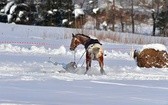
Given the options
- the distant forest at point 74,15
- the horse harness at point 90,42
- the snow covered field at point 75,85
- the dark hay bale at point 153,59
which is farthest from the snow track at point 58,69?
the distant forest at point 74,15

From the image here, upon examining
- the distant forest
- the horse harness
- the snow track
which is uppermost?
the distant forest

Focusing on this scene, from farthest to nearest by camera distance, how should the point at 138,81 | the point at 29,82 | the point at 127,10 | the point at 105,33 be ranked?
the point at 127,10, the point at 105,33, the point at 138,81, the point at 29,82

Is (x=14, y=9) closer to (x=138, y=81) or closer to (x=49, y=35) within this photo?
(x=49, y=35)

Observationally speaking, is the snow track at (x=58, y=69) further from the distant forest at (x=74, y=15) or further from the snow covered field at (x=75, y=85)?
the distant forest at (x=74, y=15)

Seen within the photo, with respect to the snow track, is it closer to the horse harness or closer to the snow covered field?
the snow covered field

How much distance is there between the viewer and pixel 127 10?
5497 cm

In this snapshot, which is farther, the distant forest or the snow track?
the distant forest

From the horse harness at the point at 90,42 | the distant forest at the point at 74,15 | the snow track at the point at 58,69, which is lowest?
the snow track at the point at 58,69

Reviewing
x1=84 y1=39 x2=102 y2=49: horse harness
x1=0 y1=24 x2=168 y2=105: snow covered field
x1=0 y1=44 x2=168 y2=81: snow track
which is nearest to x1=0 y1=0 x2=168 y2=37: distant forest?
x1=0 y1=44 x2=168 y2=81: snow track

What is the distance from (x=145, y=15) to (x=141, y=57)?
121 ft

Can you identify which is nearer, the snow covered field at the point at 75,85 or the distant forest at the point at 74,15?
the snow covered field at the point at 75,85

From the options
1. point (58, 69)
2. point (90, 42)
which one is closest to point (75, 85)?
point (90, 42)

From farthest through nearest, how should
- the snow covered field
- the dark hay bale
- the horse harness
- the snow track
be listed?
the dark hay bale
the horse harness
the snow track
the snow covered field

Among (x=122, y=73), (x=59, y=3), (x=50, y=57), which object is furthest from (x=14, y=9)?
(x=122, y=73)
